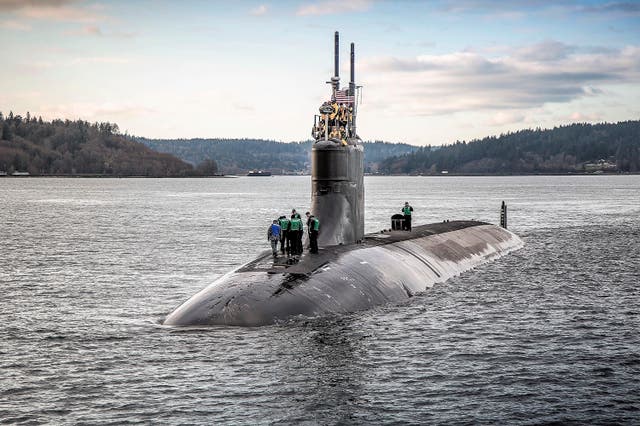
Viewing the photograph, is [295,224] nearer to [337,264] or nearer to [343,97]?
[337,264]

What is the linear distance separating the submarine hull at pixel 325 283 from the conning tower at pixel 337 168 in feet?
3.52

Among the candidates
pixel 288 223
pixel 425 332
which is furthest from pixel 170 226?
pixel 425 332

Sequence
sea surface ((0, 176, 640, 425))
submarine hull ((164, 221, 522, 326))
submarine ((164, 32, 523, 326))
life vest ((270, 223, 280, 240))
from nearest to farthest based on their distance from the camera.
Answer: sea surface ((0, 176, 640, 425)) < submarine hull ((164, 221, 522, 326)) < submarine ((164, 32, 523, 326)) < life vest ((270, 223, 280, 240))

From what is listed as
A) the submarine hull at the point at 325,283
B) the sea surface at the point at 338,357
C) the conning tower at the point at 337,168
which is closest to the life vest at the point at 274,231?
the submarine hull at the point at 325,283

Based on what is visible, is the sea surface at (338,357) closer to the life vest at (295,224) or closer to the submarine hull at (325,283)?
the submarine hull at (325,283)

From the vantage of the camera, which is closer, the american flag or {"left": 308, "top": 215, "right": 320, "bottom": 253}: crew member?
{"left": 308, "top": 215, "right": 320, "bottom": 253}: crew member

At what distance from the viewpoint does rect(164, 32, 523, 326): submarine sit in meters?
24.3

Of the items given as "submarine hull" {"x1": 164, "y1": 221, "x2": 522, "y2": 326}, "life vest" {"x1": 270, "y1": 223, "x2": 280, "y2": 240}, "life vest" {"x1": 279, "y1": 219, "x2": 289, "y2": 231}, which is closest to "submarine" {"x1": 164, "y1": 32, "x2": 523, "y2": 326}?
"submarine hull" {"x1": 164, "y1": 221, "x2": 522, "y2": 326}

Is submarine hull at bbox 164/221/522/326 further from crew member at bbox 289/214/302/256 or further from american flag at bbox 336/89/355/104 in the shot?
american flag at bbox 336/89/355/104

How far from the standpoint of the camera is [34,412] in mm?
17578

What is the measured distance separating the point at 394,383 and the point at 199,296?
7.96 m

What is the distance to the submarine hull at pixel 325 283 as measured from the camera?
24.0 meters

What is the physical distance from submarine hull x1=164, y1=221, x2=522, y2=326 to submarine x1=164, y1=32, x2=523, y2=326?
0.03 metres

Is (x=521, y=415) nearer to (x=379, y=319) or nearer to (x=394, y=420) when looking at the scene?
(x=394, y=420)
